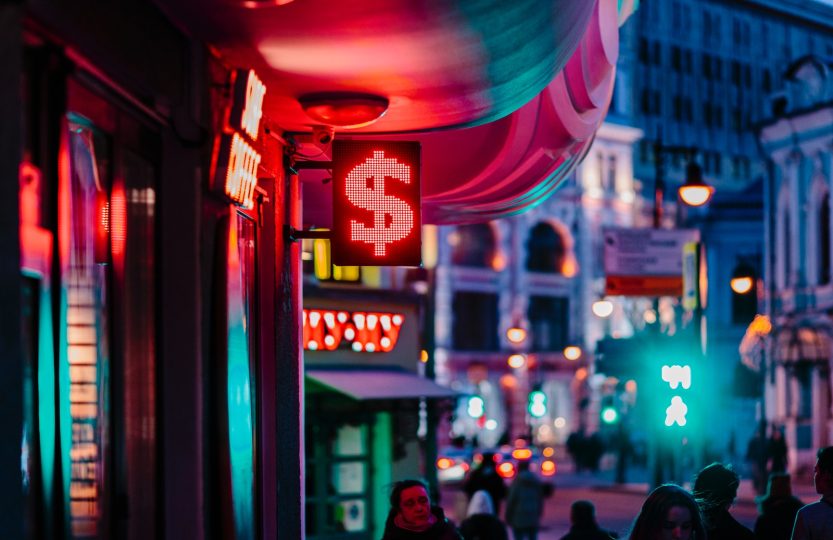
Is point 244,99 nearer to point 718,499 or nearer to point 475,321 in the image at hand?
point 718,499

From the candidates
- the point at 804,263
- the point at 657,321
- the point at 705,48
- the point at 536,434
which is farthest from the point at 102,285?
the point at 705,48

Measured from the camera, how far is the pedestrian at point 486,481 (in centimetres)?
2428

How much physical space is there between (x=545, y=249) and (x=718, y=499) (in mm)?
77153

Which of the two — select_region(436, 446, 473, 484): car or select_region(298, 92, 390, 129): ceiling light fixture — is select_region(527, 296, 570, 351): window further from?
select_region(298, 92, 390, 129): ceiling light fixture

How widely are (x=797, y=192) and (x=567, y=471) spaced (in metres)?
17.8

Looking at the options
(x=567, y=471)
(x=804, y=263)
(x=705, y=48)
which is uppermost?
(x=705, y=48)

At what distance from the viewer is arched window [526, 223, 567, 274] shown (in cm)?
8438

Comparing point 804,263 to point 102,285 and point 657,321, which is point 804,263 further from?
point 102,285

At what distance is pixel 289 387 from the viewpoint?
10.0 meters

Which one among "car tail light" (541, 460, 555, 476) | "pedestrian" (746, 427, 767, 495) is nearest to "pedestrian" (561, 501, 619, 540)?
"pedestrian" (746, 427, 767, 495)

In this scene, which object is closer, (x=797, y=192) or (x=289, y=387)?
(x=289, y=387)

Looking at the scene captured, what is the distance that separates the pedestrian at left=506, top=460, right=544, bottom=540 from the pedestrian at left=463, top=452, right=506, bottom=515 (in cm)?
87

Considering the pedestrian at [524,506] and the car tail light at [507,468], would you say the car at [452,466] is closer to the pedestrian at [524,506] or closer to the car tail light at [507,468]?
the car tail light at [507,468]

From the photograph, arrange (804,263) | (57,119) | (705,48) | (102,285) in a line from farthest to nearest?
1. (705,48)
2. (804,263)
3. (102,285)
4. (57,119)
